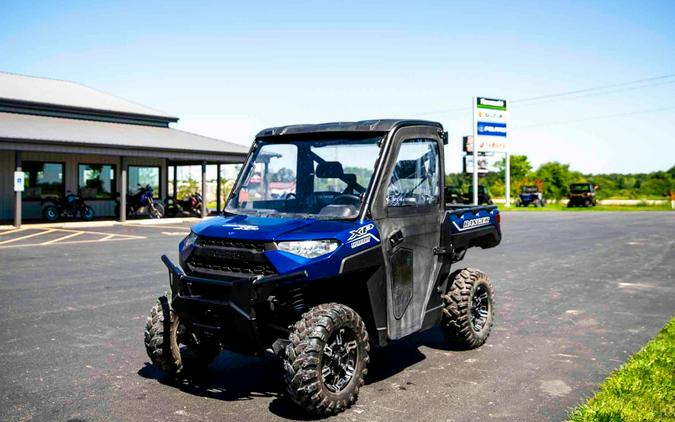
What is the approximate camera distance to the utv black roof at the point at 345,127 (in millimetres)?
5344

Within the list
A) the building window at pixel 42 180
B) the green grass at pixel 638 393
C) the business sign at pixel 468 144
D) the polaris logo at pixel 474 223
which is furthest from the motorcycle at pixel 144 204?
the business sign at pixel 468 144

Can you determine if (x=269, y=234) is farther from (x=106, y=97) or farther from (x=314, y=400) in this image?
(x=106, y=97)

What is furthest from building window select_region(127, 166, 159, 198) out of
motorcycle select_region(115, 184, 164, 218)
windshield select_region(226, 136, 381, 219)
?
windshield select_region(226, 136, 381, 219)

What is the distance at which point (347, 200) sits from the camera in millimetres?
5230

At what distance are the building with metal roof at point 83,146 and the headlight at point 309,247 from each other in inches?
854

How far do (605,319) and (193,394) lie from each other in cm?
569

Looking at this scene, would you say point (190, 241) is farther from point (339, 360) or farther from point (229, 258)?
point (339, 360)

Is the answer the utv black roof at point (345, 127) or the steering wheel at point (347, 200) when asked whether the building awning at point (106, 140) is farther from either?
the steering wheel at point (347, 200)

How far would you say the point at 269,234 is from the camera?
4582mm

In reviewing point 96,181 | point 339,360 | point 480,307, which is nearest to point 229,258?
point 339,360

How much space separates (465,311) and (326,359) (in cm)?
223

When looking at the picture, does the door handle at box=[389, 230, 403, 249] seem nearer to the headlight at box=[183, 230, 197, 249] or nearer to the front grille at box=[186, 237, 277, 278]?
the front grille at box=[186, 237, 277, 278]

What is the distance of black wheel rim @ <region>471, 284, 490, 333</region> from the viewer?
6715mm

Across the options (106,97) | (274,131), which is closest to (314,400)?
(274,131)
